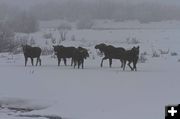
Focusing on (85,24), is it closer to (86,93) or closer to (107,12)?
(107,12)

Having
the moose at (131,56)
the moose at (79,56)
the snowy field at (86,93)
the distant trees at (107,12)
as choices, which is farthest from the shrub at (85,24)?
Answer: the snowy field at (86,93)

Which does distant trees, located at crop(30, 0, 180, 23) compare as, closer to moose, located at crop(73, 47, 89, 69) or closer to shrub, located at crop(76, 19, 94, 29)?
shrub, located at crop(76, 19, 94, 29)

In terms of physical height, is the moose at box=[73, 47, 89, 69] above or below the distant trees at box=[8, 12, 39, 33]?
below

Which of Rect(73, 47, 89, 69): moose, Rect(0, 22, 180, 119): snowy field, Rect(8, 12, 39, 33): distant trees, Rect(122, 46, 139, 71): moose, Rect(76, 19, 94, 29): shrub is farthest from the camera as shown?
Rect(76, 19, 94, 29): shrub

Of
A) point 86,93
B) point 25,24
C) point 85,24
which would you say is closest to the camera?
point 86,93

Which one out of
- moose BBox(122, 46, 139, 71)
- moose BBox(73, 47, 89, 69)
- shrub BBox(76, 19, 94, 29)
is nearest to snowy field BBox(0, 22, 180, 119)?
moose BBox(122, 46, 139, 71)

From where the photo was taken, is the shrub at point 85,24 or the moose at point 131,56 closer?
the moose at point 131,56

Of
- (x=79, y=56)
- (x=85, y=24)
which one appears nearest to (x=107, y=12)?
(x=85, y=24)

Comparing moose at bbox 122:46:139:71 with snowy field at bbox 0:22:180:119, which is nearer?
snowy field at bbox 0:22:180:119

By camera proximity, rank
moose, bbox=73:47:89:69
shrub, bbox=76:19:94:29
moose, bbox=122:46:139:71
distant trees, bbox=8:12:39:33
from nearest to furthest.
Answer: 1. moose, bbox=122:46:139:71
2. moose, bbox=73:47:89:69
3. distant trees, bbox=8:12:39:33
4. shrub, bbox=76:19:94:29

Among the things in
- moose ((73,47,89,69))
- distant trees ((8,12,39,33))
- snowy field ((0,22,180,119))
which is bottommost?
snowy field ((0,22,180,119))

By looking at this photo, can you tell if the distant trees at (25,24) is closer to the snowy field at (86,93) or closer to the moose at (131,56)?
the snowy field at (86,93)

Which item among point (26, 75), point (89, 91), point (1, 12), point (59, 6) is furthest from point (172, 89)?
point (59, 6)

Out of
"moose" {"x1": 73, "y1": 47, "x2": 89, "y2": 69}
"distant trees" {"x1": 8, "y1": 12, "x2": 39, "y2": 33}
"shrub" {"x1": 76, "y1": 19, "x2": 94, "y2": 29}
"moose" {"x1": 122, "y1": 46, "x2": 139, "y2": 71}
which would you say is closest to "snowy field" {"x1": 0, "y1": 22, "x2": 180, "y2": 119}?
"moose" {"x1": 122, "y1": 46, "x2": 139, "y2": 71}
